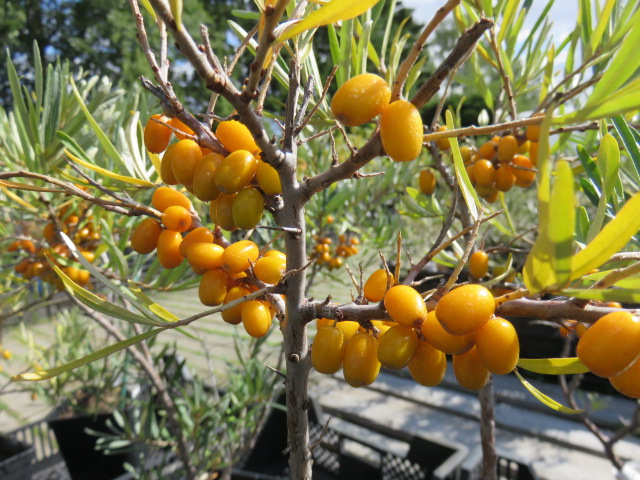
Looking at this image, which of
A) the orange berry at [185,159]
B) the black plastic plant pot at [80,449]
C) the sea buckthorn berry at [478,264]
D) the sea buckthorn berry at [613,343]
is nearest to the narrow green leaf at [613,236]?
the sea buckthorn berry at [613,343]

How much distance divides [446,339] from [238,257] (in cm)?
19

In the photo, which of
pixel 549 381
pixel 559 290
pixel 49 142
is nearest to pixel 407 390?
pixel 549 381

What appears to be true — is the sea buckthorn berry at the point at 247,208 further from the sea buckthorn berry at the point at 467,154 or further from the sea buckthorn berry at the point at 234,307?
the sea buckthorn berry at the point at 467,154

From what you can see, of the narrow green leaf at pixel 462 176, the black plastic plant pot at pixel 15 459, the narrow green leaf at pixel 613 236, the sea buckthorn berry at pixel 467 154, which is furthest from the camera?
the black plastic plant pot at pixel 15 459

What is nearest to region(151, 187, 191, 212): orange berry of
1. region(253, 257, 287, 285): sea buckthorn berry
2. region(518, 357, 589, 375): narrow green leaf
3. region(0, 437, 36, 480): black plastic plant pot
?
region(253, 257, 287, 285): sea buckthorn berry

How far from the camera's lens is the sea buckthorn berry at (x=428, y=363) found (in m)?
0.31

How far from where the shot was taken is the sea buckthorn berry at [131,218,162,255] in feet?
1.39

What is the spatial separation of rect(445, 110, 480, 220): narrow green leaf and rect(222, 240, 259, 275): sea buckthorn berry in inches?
7.2

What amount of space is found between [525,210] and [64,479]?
2.91 metres

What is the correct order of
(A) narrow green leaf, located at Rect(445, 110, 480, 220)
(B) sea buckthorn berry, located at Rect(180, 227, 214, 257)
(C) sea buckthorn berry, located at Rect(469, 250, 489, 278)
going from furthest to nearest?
(C) sea buckthorn berry, located at Rect(469, 250, 489, 278) → (B) sea buckthorn berry, located at Rect(180, 227, 214, 257) → (A) narrow green leaf, located at Rect(445, 110, 480, 220)

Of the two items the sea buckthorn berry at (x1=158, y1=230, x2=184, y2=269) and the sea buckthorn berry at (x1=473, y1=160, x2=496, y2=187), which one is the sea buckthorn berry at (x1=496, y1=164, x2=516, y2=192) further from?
the sea buckthorn berry at (x1=158, y1=230, x2=184, y2=269)

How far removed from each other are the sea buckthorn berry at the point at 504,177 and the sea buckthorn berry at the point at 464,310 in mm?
473

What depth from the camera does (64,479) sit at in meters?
1.55

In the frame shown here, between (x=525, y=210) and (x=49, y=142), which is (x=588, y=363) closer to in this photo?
(x=49, y=142)
